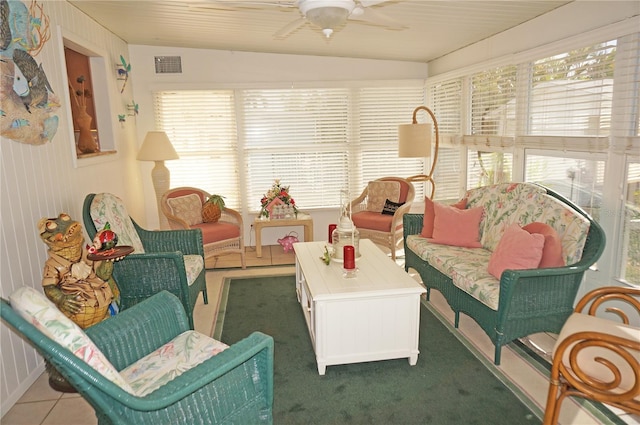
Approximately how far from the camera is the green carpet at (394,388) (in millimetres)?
2223

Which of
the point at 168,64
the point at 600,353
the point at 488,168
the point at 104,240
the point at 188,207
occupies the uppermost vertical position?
the point at 168,64

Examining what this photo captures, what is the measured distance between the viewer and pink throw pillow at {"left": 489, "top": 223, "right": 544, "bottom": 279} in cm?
270

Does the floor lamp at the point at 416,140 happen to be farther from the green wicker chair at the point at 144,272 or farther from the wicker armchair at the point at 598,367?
the wicker armchair at the point at 598,367

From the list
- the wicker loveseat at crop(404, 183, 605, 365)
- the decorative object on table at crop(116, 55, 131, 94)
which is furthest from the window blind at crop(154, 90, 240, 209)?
the wicker loveseat at crop(404, 183, 605, 365)

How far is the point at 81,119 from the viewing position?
12.3ft

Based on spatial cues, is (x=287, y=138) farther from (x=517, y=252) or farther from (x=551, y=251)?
(x=551, y=251)

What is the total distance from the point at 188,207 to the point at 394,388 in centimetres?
321

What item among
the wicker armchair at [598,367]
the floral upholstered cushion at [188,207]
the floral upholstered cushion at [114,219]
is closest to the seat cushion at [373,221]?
the floral upholstered cushion at [188,207]

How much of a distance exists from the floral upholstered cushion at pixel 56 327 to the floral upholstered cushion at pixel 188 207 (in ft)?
10.4

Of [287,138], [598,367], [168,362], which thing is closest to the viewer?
[598,367]

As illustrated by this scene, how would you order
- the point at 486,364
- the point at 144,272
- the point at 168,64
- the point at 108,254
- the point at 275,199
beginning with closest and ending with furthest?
the point at 108,254
the point at 486,364
the point at 144,272
the point at 275,199
the point at 168,64

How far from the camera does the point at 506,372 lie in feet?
8.56

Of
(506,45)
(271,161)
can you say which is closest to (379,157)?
(271,161)

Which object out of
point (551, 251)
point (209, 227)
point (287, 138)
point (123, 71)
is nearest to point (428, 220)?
point (551, 251)
